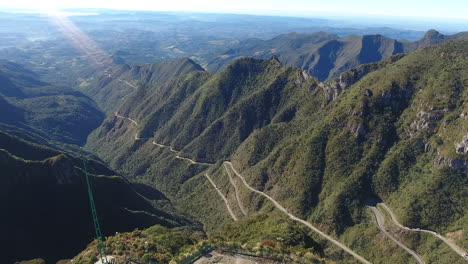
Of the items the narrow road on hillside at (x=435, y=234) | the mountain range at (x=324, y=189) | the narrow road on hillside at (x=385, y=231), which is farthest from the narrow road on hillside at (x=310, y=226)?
the narrow road on hillside at (x=435, y=234)

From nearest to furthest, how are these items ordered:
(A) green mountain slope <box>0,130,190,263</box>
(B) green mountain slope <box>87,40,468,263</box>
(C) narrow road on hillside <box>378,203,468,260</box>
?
(A) green mountain slope <box>0,130,190,263</box> → (C) narrow road on hillside <box>378,203,468,260</box> → (B) green mountain slope <box>87,40,468,263</box>

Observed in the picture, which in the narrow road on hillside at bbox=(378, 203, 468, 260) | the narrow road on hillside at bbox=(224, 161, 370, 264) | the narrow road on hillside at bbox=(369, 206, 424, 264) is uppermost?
the narrow road on hillside at bbox=(378, 203, 468, 260)

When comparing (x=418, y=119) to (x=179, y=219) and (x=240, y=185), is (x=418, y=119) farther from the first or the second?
(x=179, y=219)

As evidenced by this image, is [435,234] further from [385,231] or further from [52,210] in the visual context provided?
[52,210]

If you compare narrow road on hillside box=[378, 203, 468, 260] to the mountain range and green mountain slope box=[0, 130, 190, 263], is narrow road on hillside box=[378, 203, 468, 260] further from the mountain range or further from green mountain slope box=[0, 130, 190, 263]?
green mountain slope box=[0, 130, 190, 263]

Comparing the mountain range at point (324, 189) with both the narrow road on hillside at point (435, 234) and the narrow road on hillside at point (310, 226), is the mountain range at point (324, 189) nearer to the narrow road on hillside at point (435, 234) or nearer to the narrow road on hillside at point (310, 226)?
the narrow road on hillside at point (310, 226)

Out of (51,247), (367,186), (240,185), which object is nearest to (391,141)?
(367,186)

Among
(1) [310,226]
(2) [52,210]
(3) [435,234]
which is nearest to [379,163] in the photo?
(3) [435,234]

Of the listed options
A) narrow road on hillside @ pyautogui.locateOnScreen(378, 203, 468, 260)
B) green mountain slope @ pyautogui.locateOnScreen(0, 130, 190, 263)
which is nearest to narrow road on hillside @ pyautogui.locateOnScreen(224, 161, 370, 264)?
narrow road on hillside @ pyautogui.locateOnScreen(378, 203, 468, 260)
